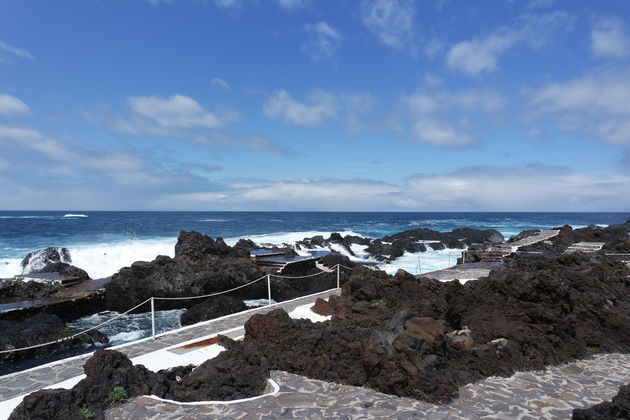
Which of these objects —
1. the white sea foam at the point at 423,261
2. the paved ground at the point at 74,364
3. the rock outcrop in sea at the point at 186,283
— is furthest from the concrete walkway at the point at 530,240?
the paved ground at the point at 74,364

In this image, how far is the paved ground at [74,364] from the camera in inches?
223

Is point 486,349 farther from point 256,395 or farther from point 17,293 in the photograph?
point 17,293

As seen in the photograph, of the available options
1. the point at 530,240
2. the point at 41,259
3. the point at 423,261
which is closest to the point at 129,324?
the point at 41,259

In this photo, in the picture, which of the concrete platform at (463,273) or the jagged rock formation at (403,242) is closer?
the concrete platform at (463,273)

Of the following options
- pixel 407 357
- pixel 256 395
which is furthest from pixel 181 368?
pixel 407 357

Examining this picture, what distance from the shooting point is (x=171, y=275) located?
16234mm

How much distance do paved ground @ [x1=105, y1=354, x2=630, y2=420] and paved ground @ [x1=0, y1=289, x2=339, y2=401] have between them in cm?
196

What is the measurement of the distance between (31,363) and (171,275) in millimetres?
7120

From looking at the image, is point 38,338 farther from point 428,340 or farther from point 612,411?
point 612,411

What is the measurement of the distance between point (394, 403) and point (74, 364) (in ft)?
17.5

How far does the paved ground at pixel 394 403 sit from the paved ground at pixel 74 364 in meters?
1.96

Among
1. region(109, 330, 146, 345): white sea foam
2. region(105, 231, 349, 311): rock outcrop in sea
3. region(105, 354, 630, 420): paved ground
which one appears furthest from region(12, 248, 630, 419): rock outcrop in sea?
region(105, 231, 349, 311): rock outcrop in sea

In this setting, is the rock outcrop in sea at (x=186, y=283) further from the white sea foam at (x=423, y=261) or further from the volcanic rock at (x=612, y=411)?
the volcanic rock at (x=612, y=411)

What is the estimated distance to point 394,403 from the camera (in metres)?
4.94
